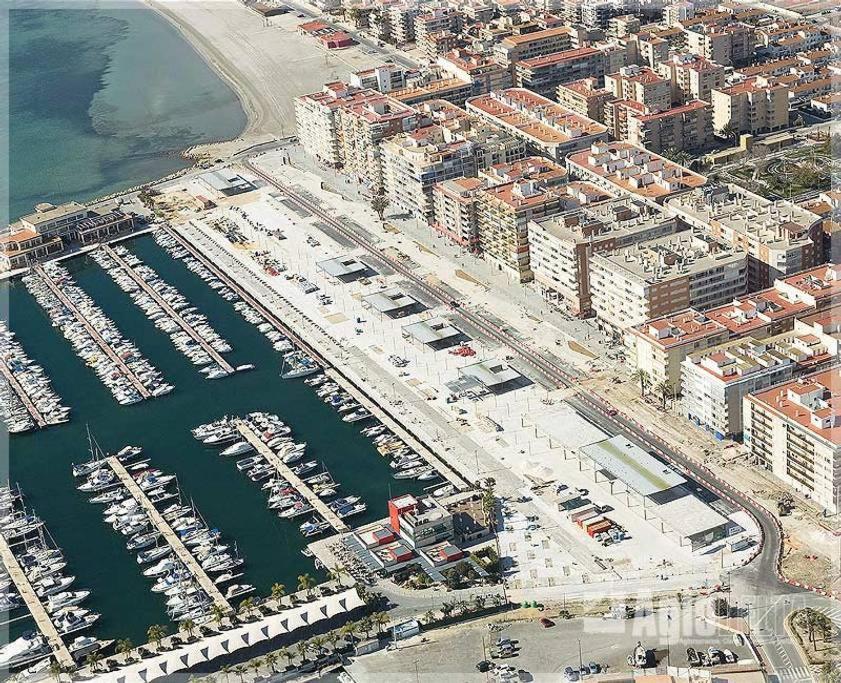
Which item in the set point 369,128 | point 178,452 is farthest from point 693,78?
point 178,452

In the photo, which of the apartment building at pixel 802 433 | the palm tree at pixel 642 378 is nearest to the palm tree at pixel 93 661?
the palm tree at pixel 642 378

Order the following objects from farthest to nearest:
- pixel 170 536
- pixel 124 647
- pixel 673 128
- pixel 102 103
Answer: pixel 102 103
pixel 673 128
pixel 170 536
pixel 124 647

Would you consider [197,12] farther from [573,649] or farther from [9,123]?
[573,649]

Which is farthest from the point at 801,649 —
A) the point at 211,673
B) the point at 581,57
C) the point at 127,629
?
the point at 581,57

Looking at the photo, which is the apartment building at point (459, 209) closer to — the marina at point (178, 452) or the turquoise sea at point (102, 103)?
the marina at point (178, 452)

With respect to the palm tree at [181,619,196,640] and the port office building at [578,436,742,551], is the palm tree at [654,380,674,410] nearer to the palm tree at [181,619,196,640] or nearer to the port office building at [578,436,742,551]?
the port office building at [578,436,742,551]

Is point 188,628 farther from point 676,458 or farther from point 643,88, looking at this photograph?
point 643,88

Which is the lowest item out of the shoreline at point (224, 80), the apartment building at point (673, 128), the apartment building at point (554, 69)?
the shoreline at point (224, 80)
